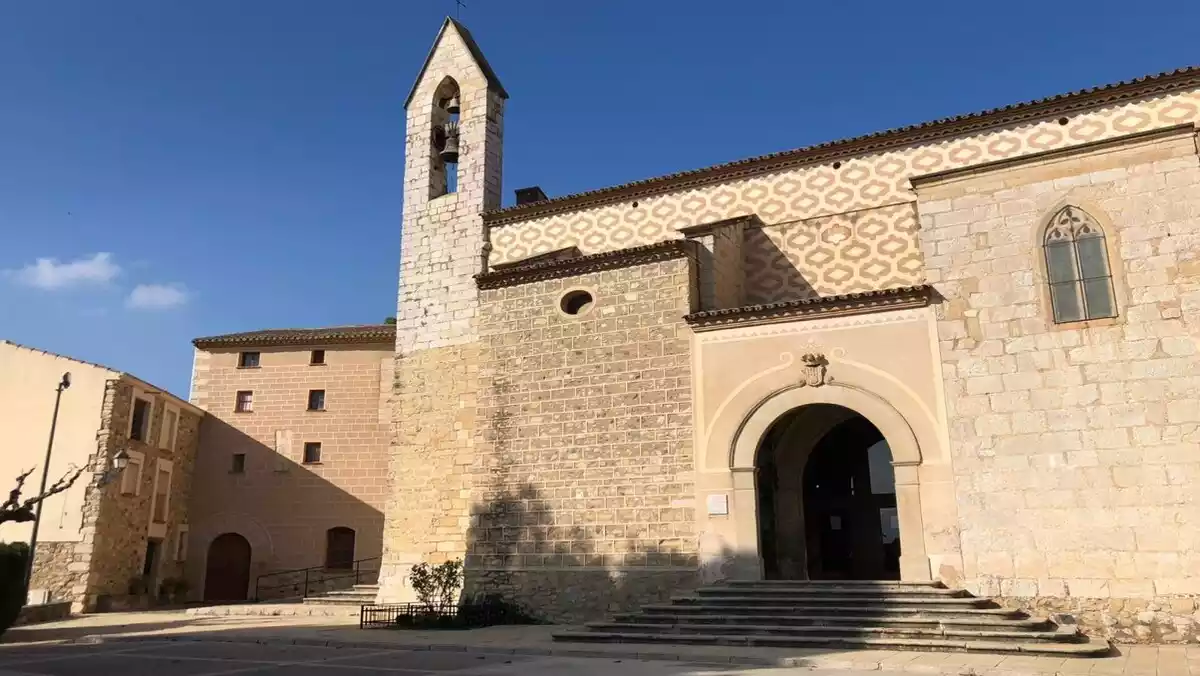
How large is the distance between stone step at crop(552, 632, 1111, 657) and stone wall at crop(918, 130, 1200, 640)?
1163 millimetres

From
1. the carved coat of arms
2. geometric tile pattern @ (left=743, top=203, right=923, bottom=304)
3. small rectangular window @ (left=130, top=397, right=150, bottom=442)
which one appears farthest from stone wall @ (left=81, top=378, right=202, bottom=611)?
the carved coat of arms

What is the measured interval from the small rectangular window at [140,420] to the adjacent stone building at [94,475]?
0.02 meters

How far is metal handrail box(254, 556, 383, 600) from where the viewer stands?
2147cm

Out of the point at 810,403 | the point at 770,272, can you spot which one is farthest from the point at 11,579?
the point at 770,272

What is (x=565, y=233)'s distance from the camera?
1738 centimetres

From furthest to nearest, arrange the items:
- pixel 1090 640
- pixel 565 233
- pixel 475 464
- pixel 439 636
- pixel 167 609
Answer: pixel 167 609 → pixel 565 233 → pixel 475 464 → pixel 439 636 → pixel 1090 640

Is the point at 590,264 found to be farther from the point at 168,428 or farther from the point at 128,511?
the point at 168,428

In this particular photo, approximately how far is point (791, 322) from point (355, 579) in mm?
13885

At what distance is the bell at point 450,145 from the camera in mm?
19219

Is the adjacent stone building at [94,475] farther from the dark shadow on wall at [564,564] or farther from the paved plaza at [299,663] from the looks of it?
the dark shadow on wall at [564,564]

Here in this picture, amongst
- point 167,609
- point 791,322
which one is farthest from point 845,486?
point 167,609

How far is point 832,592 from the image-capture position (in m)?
11.2

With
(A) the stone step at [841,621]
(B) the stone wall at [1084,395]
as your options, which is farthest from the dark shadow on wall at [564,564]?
(B) the stone wall at [1084,395]

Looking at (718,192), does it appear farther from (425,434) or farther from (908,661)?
(908,661)
